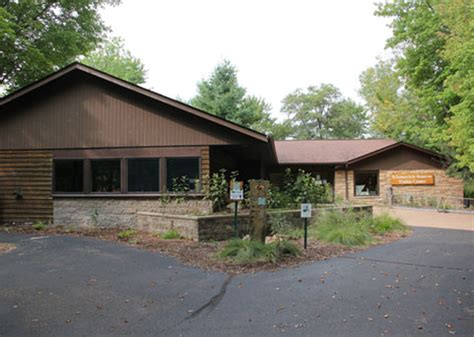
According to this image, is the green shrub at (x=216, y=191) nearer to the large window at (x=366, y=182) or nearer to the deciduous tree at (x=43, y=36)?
the deciduous tree at (x=43, y=36)

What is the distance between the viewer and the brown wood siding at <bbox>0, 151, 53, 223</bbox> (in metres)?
13.1

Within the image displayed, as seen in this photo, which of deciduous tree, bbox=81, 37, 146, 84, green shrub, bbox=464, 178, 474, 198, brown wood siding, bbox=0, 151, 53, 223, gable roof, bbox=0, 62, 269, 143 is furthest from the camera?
deciduous tree, bbox=81, 37, 146, 84

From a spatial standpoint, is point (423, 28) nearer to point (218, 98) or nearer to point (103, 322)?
point (218, 98)

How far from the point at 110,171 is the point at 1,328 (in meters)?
9.01

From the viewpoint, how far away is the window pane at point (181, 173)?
12.3 m

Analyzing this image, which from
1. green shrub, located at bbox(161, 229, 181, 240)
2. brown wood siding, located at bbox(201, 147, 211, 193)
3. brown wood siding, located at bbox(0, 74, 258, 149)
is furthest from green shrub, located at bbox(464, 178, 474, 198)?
green shrub, located at bbox(161, 229, 181, 240)

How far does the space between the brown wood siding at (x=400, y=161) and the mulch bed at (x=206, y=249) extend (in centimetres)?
1258

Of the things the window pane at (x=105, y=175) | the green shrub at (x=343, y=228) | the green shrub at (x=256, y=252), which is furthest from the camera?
the window pane at (x=105, y=175)

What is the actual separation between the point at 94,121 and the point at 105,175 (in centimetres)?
192

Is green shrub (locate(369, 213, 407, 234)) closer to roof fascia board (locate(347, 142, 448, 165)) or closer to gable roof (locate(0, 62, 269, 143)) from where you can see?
gable roof (locate(0, 62, 269, 143))

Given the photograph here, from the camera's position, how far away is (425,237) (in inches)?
424

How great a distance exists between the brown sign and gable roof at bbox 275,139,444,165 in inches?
56.8

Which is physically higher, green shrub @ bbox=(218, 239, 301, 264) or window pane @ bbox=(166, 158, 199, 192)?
window pane @ bbox=(166, 158, 199, 192)

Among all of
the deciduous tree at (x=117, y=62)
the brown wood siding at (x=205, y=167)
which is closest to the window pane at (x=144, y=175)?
the brown wood siding at (x=205, y=167)
